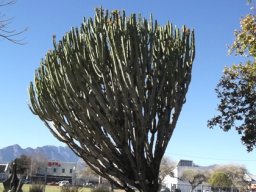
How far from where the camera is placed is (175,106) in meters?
11.3

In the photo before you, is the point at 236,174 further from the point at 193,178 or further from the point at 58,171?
the point at 58,171

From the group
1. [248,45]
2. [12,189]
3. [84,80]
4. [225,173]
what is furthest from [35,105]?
[225,173]

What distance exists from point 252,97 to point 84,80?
6958mm

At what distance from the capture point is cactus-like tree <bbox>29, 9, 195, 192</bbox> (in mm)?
10703

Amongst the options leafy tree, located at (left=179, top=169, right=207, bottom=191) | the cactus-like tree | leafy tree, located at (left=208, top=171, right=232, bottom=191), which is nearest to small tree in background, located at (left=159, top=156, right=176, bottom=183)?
leafy tree, located at (left=179, top=169, right=207, bottom=191)

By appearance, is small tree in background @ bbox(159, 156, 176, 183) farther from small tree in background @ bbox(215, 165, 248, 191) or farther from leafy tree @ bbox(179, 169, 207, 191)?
small tree in background @ bbox(215, 165, 248, 191)

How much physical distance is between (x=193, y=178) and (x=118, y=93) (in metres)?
74.9

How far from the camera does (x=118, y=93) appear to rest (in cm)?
1084

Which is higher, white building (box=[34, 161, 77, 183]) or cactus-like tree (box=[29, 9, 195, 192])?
white building (box=[34, 161, 77, 183])

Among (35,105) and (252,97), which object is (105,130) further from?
(252,97)

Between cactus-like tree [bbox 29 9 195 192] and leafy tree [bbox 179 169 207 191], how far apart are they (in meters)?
66.6

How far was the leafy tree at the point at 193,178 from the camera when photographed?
258ft

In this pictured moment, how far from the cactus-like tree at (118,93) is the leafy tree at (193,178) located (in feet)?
219

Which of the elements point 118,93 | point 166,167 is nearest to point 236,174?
point 166,167
